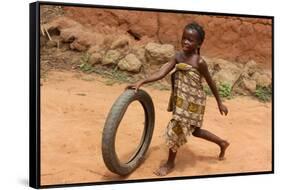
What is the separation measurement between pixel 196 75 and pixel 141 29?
50 cm

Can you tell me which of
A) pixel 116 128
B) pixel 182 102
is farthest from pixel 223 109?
pixel 116 128

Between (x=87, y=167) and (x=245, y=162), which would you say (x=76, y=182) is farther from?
(x=245, y=162)

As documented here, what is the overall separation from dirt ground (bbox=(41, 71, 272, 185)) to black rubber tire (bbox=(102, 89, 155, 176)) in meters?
0.05

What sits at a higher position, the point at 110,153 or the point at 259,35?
the point at 259,35

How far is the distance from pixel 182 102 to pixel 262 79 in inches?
31.2

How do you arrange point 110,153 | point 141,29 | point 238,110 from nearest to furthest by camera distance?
point 110,153 → point 141,29 → point 238,110

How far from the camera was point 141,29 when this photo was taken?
4.30 metres

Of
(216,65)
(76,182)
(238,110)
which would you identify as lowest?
(76,182)

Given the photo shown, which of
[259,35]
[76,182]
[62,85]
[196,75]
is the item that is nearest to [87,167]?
[76,182]

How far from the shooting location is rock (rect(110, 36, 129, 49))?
420 cm

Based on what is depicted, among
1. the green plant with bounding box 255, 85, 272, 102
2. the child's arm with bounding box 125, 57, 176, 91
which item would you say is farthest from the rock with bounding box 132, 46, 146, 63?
the green plant with bounding box 255, 85, 272, 102

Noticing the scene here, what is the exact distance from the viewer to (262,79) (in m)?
4.76

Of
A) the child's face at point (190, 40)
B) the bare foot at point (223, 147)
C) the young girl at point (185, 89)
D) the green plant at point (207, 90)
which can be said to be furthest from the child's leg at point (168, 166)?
the child's face at point (190, 40)

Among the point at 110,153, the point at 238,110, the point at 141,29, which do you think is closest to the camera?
the point at 110,153
